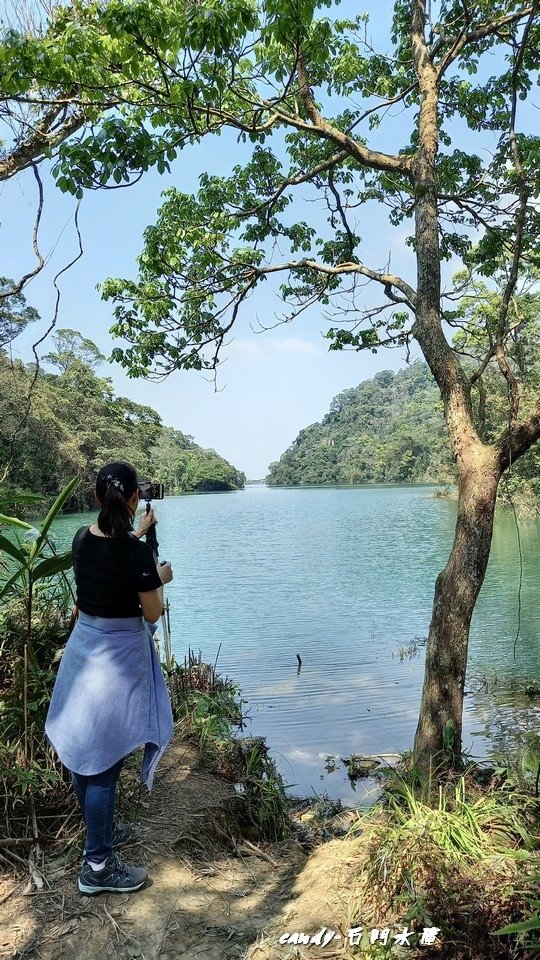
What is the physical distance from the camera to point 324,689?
7066mm

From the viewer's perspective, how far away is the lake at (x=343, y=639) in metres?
5.66

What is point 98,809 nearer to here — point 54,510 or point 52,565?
point 52,565

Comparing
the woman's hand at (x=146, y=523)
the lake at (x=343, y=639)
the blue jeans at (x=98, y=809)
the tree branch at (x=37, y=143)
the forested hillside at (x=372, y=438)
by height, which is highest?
the forested hillside at (x=372, y=438)

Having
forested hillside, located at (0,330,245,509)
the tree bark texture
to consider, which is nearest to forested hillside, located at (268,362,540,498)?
forested hillside, located at (0,330,245,509)

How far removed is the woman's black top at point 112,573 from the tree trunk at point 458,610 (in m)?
1.76

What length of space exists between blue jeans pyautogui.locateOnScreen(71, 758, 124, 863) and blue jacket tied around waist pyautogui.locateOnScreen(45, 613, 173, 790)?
2.3 inches

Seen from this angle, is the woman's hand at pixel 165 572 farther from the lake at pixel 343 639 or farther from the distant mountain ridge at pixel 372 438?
the distant mountain ridge at pixel 372 438

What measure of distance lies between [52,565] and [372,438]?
88568mm

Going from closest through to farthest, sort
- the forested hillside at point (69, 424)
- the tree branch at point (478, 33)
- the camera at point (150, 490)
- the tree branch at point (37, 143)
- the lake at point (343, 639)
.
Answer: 1. the camera at point (150, 490)
2. the tree branch at point (478, 33)
3. the tree branch at point (37, 143)
4. the lake at point (343, 639)
5. the forested hillside at point (69, 424)

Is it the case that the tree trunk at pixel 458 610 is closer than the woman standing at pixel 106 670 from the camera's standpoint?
No

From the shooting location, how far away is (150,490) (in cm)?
262

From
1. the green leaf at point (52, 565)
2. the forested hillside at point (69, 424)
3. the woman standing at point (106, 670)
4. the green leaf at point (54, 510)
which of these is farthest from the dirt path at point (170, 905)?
the forested hillside at point (69, 424)

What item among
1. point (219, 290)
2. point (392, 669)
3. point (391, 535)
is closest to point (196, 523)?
point (391, 535)

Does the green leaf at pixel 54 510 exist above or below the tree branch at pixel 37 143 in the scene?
below
